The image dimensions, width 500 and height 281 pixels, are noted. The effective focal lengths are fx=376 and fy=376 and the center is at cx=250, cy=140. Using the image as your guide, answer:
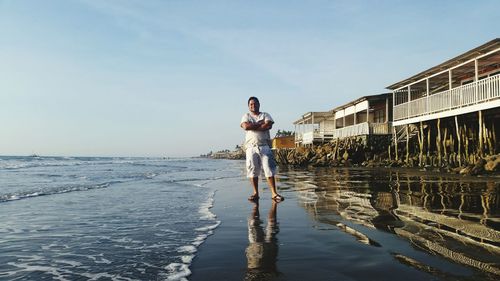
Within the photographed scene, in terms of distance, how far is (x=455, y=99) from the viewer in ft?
56.4

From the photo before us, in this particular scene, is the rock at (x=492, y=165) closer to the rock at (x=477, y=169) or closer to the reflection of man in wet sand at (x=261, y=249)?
the rock at (x=477, y=169)

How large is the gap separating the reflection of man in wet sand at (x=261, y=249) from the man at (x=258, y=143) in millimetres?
1894

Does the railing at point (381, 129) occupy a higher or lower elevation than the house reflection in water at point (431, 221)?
higher

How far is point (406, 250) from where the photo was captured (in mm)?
3129

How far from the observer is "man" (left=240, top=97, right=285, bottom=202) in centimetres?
702

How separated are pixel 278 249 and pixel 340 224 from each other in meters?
1.37

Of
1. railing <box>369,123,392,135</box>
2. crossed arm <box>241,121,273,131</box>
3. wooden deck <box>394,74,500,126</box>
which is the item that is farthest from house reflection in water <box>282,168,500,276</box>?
railing <box>369,123,392,135</box>

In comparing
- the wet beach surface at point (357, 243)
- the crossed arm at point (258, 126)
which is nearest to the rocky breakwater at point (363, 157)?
the crossed arm at point (258, 126)

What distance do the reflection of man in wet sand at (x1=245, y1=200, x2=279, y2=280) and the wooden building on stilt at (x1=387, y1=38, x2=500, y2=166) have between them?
1315 cm

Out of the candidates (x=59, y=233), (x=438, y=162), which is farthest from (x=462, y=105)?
(x=59, y=233)

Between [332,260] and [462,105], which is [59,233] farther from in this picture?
[462,105]

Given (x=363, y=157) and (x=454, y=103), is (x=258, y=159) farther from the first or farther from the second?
(x=363, y=157)

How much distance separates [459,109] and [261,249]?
16.3m

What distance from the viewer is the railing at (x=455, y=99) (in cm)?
1439
